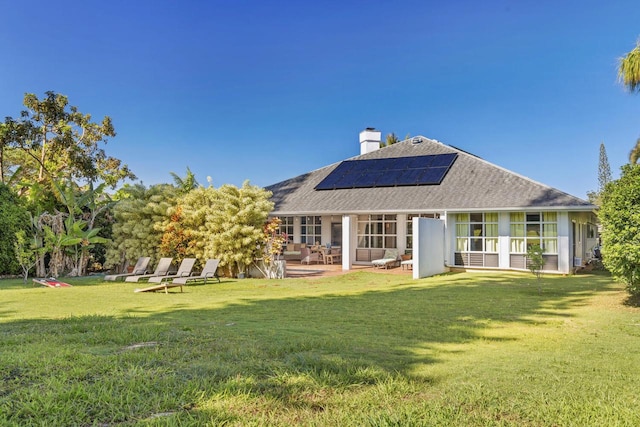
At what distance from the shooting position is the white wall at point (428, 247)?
1845cm

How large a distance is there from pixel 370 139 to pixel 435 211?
12.5m

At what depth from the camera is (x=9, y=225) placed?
61.7ft

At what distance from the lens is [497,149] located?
36.1 m

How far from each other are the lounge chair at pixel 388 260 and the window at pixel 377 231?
844 mm

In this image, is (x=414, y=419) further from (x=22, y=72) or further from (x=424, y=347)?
(x=22, y=72)

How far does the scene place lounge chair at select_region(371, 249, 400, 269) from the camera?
2273 cm

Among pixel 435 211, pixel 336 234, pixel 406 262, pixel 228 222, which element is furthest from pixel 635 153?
pixel 228 222

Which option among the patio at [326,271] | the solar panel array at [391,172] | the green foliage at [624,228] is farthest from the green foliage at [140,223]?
the green foliage at [624,228]

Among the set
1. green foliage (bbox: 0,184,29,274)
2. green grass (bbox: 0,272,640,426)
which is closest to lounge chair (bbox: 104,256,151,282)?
green foliage (bbox: 0,184,29,274)

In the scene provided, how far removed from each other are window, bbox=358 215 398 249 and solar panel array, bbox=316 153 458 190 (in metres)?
1.97

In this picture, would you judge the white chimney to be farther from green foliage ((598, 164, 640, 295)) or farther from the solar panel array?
green foliage ((598, 164, 640, 295))

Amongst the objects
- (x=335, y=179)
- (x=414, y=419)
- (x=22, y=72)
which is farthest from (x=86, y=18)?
(x=414, y=419)

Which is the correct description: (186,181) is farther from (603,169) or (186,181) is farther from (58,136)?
(603,169)

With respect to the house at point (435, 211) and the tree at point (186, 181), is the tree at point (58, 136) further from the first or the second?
the house at point (435, 211)
